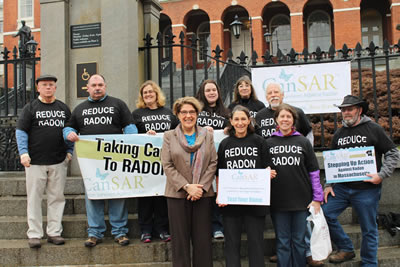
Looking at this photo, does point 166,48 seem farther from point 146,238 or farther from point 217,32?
point 146,238

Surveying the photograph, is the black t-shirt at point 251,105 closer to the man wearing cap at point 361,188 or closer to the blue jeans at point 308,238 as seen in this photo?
the man wearing cap at point 361,188

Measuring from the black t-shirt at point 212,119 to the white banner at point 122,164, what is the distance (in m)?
0.12

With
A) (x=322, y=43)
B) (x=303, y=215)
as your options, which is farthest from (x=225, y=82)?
(x=322, y=43)

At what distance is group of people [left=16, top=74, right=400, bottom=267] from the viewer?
4.10m

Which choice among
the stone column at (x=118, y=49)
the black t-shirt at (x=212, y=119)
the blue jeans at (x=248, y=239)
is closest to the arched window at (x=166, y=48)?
the stone column at (x=118, y=49)

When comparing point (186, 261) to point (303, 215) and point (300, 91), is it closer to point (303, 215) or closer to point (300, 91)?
point (303, 215)

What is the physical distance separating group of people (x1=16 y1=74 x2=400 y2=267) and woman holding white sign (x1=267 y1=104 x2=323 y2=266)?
1cm

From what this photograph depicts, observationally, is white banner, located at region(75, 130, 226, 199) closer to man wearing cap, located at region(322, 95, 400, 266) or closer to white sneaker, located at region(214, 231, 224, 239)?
white sneaker, located at region(214, 231, 224, 239)

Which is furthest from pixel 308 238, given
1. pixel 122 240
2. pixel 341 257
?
pixel 122 240

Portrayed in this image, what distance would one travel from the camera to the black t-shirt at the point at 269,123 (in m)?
4.75

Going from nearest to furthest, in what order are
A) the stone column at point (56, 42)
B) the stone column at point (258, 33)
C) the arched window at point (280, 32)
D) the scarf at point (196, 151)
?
1. the scarf at point (196, 151)
2. the stone column at point (56, 42)
3. the stone column at point (258, 33)
4. the arched window at point (280, 32)

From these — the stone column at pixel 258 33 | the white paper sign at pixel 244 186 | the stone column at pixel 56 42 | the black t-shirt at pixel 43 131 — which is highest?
the stone column at pixel 258 33

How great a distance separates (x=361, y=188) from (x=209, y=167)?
1.83 meters

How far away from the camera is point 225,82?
10.8 metres
